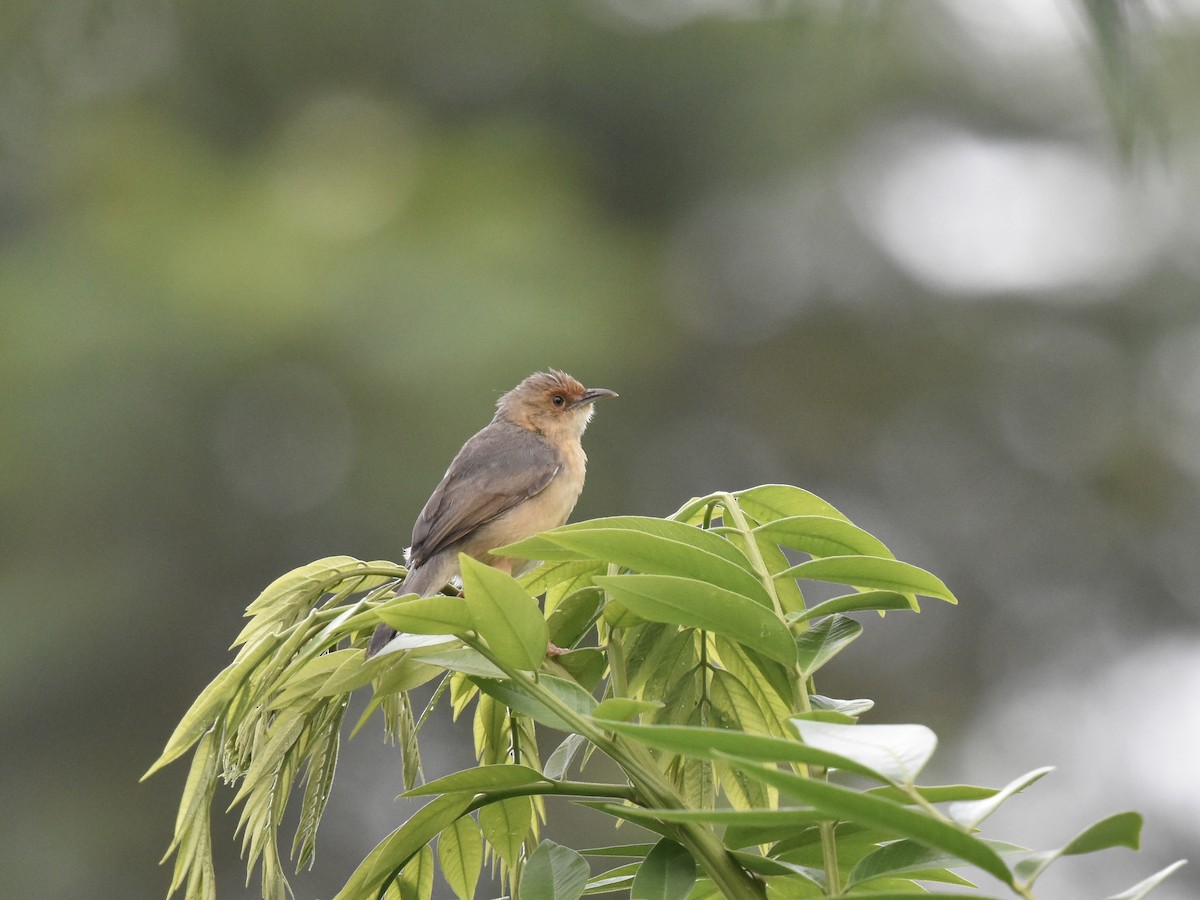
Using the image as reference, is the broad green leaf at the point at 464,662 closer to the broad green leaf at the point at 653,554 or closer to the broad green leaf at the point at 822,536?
the broad green leaf at the point at 653,554

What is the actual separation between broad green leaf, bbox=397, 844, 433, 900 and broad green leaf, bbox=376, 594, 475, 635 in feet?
0.94

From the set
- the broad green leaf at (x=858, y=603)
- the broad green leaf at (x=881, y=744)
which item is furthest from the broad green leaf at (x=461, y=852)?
the broad green leaf at (x=881, y=744)

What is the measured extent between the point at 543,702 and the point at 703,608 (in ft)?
0.50

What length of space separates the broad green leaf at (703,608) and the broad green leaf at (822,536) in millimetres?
238

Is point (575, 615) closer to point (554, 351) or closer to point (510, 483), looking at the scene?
point (510, 483)

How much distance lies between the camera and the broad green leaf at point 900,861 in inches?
37.7

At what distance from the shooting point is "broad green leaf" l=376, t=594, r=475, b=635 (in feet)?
3.46

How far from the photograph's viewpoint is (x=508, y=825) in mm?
1273

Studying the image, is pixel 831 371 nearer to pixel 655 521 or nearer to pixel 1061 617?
pixel 1061 617

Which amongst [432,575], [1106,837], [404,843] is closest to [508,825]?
[404,843]

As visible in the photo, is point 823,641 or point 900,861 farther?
point 823,641

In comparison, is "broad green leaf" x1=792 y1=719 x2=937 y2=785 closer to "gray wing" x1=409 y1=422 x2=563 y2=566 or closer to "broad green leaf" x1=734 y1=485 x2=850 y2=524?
"broad green leaf" x1=734 y1=485 x2=850 y2=524

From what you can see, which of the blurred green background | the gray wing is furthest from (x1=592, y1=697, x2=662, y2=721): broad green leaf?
the blurred green background

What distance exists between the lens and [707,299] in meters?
11.8
